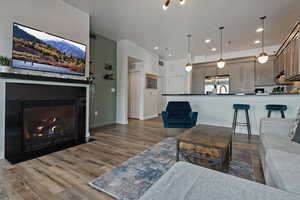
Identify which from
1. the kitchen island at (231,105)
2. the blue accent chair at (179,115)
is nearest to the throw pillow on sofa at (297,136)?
the blue accent chair at (179,115)

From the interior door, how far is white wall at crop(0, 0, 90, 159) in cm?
282

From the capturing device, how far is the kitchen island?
3246 millimetres

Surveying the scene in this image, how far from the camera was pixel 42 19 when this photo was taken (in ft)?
8.16

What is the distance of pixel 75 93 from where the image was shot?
9.47ft

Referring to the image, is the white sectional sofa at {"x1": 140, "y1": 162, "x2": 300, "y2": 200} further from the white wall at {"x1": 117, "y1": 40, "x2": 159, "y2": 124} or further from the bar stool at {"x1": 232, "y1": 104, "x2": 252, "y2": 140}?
the white wall at {"x1": 117, "y1": 40, "x2": 159, "y2": 124}

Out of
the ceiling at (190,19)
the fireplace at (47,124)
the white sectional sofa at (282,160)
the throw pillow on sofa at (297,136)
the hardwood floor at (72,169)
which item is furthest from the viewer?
the ceiling at (190,19)

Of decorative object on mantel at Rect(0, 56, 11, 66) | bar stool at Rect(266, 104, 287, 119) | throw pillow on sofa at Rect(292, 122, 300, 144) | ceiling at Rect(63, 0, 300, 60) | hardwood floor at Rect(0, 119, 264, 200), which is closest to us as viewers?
hardwood floor at Rect(0, 119, 264, 200)

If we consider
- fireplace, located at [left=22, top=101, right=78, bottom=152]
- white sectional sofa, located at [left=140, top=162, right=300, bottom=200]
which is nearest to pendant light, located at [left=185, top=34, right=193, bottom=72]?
fireplace, located at [left=22, top=101, right=78, bottom=152]

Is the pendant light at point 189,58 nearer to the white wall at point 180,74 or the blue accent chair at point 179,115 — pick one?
the white wall at point 180,74

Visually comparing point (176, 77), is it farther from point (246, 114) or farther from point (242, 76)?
point (246, 114)

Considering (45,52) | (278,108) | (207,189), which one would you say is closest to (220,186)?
(207,189)

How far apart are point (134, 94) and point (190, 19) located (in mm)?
3535

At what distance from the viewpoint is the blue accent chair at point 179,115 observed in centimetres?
314

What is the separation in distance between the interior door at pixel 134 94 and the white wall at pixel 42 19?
282cm
